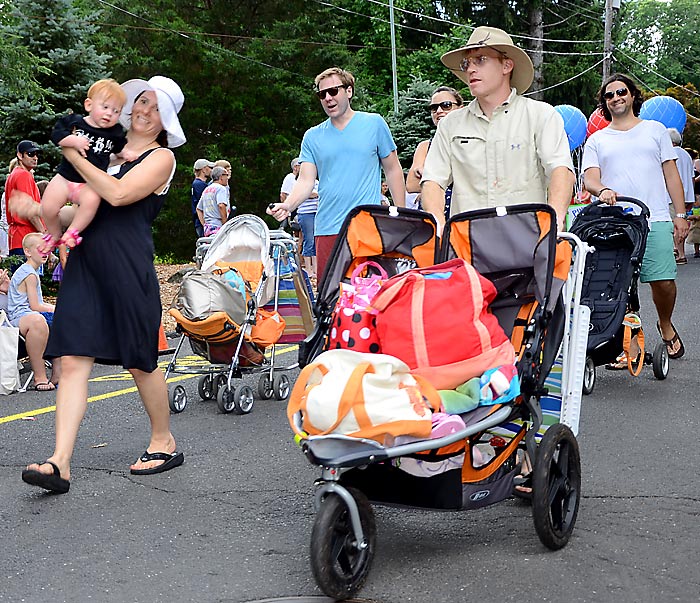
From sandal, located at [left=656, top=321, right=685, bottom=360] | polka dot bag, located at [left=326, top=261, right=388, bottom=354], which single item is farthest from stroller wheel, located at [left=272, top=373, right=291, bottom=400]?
polka dot bag, located at [left=326, top=261, right=388, bottom=354]

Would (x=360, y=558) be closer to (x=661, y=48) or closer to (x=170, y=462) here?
(x=170, y=462)

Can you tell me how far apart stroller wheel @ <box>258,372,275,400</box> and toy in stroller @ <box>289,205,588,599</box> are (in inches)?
135

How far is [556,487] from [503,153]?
5.97 feet

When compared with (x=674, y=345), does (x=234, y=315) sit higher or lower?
higher

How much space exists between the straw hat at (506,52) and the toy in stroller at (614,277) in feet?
8.42

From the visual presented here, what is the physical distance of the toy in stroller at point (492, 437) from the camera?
12.5 ft

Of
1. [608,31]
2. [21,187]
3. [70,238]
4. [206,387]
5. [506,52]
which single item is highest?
[608,31]

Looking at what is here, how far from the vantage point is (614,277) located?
8.06 meters

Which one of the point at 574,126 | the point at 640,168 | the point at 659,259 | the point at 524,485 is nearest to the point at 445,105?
the point at 640,168

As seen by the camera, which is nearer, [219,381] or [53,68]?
[219,381]

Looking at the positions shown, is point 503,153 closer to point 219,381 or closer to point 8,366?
point 219,381

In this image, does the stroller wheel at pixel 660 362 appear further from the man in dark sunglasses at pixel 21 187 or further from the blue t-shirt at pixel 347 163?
the man in dark sunglasses at pixel 21 187

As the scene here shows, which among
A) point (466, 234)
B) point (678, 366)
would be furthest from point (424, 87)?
point (466, 234)

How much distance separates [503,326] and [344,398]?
134cm
